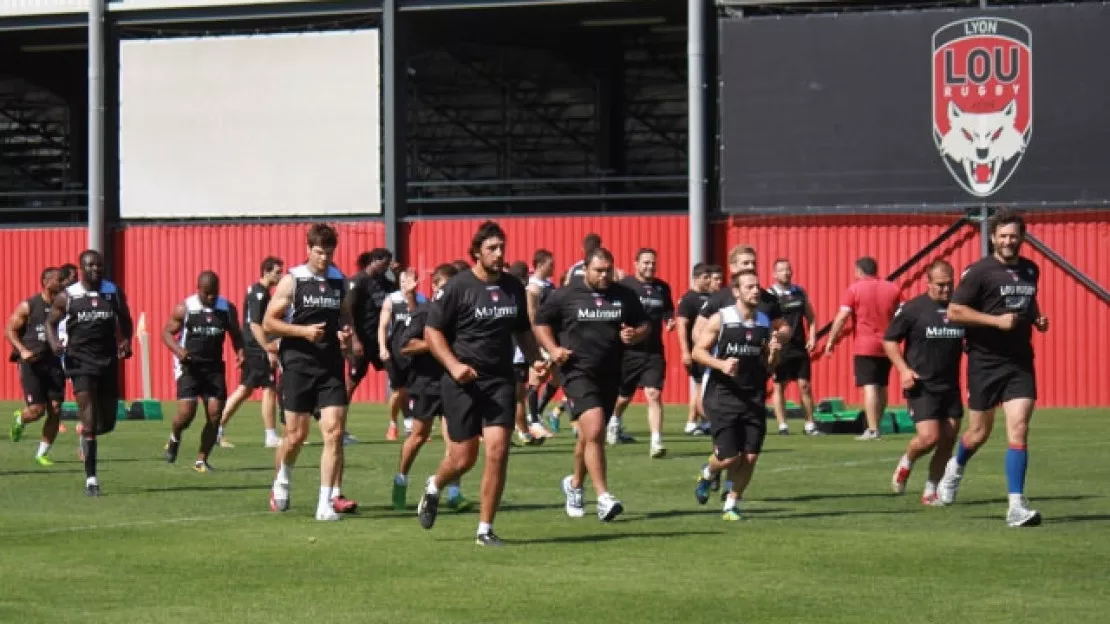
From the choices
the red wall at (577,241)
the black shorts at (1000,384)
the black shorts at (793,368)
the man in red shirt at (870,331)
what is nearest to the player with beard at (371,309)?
the black shorts at (793,368)

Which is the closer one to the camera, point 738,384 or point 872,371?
point 738,384

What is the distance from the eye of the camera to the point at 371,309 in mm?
23641

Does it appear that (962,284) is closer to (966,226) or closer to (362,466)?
(362,466)

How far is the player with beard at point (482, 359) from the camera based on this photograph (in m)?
13.4

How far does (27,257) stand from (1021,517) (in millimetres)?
28126

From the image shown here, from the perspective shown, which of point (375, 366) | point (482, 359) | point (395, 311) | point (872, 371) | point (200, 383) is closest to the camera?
point (482, 359)

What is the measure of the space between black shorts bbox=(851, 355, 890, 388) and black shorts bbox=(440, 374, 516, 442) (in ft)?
37.2

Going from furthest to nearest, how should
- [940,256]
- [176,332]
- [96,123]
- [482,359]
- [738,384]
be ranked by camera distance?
[96,123] < [940,256] < [176,332] < [738,384] < [482,359]

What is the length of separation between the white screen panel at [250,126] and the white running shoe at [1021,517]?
23.3 m

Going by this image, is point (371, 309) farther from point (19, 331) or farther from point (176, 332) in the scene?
point (19, 331)

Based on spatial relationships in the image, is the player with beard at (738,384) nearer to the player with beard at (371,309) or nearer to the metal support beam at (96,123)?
the player with beard at (371,309)

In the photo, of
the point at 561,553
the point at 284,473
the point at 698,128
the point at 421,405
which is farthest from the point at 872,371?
the point at 561,553

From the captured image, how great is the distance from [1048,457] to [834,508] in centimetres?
626

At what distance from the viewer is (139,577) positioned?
12.2m
